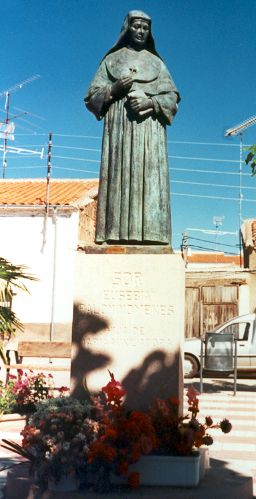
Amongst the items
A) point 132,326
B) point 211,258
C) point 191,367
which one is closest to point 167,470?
point 132,326

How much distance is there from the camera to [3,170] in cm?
3169

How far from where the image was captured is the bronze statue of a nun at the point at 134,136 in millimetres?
5371

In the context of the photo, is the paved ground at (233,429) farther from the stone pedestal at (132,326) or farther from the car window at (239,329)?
the car window at (239,329)

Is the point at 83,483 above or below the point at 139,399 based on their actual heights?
below

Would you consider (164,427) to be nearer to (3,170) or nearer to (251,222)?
(251,222)

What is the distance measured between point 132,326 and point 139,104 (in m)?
1.92

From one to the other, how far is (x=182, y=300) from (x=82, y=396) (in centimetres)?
112

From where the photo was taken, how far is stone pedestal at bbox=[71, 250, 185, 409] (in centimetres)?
Result: 491

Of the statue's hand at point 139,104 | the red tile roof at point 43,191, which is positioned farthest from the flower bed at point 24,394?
the red tile roof at point 43,191

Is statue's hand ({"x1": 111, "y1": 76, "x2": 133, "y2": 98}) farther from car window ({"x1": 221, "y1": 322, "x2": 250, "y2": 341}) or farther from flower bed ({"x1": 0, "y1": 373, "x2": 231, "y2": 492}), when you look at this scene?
car window ({"x1": 221, "y1": 322, "x2": 250, "y2": 341})

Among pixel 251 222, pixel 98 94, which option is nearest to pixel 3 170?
pixel 251 222

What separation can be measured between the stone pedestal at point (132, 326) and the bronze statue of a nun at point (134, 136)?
0.34m

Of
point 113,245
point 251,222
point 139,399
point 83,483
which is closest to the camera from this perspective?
point 83,483

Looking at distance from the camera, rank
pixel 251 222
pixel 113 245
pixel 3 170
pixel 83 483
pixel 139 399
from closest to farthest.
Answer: pixel 83 483 → pixel 139 399 → pixel 113 245 → pixel 251 222 → pixel 3 170
